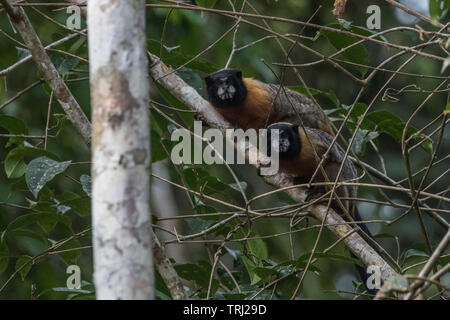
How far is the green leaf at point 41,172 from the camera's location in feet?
12.6

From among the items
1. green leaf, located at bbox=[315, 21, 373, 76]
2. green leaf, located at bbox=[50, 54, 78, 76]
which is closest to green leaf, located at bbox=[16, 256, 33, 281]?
green leaf, located at bbox=[50, 54, 78, 76]

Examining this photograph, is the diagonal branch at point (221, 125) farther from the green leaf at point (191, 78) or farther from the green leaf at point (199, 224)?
the green leaf at point (199, 224)

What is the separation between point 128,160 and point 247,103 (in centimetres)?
391

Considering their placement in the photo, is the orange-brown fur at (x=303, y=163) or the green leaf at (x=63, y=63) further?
the orange-brown fur at (x=303, y=163)

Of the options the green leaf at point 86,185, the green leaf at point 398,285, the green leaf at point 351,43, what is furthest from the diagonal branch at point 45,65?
the green leaf at point 398,285

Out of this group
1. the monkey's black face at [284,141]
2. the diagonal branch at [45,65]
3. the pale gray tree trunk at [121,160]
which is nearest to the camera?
the pale gray tree trunk at [121,160]

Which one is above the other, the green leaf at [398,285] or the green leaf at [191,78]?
the green leaf at [191,78]

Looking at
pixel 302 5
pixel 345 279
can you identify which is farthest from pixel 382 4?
pixel 345 279

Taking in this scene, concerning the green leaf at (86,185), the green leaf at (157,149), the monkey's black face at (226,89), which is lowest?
the green leaf at (86,185)

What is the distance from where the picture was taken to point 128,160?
253 centimetres

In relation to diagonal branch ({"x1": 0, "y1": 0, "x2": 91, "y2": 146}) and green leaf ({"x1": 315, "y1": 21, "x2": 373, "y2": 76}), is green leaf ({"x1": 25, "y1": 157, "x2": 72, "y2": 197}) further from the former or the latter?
A: green leaf ({"x1": 315, "y1": 21, "x2": 373, "y2": 76})

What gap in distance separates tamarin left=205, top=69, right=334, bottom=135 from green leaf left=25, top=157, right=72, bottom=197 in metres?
2.37

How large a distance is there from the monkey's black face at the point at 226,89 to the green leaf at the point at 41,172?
8.11ft

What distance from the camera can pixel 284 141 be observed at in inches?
224
